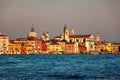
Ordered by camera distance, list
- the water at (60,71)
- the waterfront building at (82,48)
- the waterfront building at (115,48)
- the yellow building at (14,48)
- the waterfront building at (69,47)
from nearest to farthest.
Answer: the water at (60,71) < the yellow building at (14,48) < the waterfront building at (69,47) < the waterfront building at (82,48) < the waterfront building at (115,48)

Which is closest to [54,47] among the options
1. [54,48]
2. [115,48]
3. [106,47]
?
[54,48]

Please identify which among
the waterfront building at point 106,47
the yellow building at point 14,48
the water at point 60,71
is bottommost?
the water at point 60,71

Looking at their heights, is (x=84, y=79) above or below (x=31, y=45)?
below

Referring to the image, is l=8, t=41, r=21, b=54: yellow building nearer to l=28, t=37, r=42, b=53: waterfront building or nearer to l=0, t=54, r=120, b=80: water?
l=28, t=37, r=42, b=53: waterfront building

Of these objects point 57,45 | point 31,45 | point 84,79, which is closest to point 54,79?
point 84,79

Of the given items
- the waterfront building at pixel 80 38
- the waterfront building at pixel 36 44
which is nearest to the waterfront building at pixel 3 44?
the waterfront building at pixel 36 44

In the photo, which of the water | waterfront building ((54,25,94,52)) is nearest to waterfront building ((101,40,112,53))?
waterfront building ((54,25,94,52))

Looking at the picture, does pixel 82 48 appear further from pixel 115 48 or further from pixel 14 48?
pixel 14 48

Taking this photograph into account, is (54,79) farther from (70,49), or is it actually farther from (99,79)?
A: (70,49)

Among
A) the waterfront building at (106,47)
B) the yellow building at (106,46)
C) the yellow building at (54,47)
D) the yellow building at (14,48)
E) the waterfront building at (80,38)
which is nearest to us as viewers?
the yellow building at (14,48)

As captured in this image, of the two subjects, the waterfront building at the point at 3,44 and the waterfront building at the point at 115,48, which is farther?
the waterfront building at the point at 115,48

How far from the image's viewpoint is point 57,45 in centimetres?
13450

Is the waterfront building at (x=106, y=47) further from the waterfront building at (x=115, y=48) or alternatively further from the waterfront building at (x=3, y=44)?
the waterfront building at (x=3, y=44)

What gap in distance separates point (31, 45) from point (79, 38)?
2487 cm
